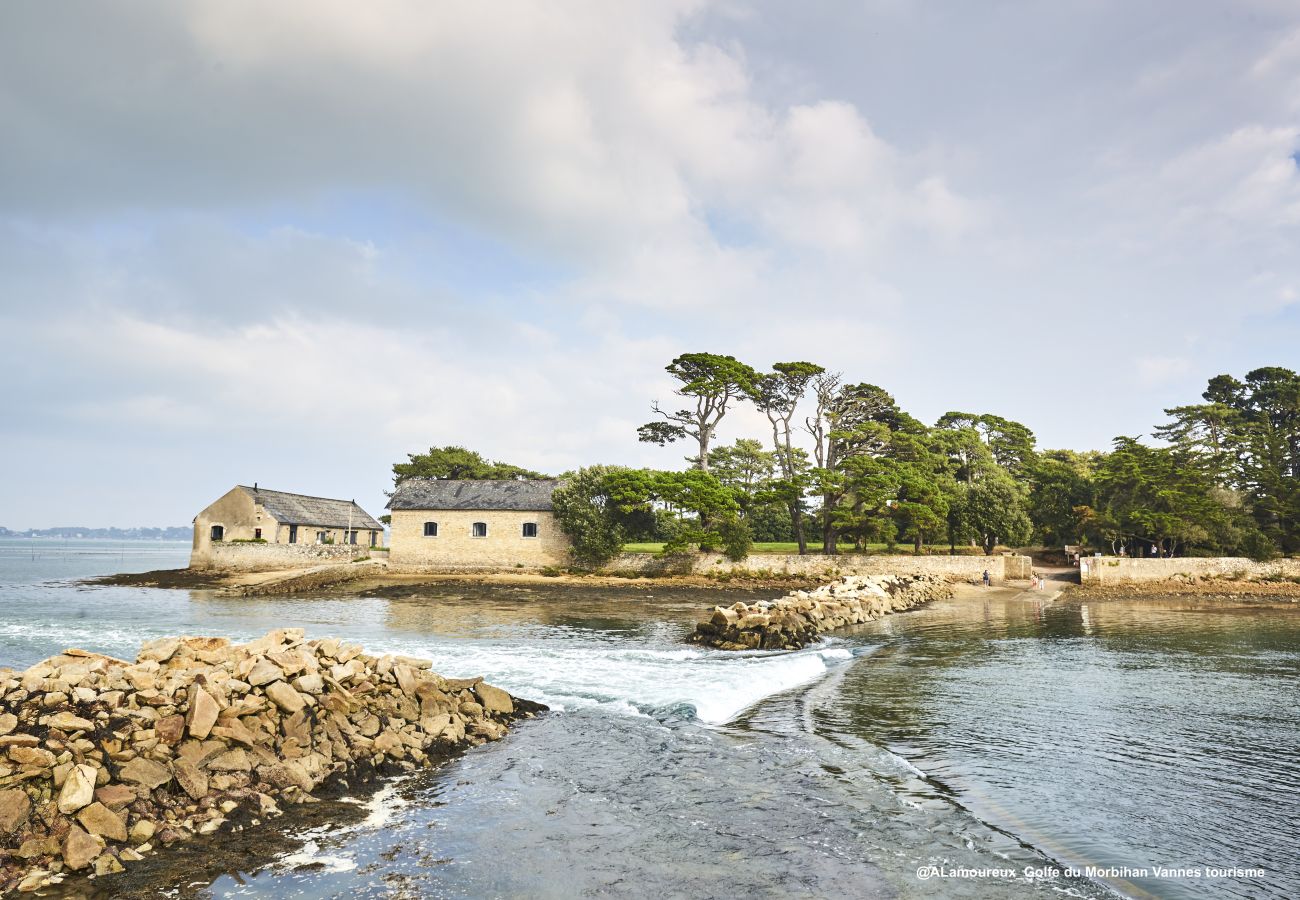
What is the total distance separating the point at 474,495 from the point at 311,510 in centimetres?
1439

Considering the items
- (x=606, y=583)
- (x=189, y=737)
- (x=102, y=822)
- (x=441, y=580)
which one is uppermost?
(x=189, y=737)

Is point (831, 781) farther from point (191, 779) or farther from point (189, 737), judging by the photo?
point (189, 737)

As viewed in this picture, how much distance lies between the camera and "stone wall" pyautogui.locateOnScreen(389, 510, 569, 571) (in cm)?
4819

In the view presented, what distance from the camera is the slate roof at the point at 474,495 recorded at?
49.0 m

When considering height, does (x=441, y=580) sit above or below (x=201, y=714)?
below

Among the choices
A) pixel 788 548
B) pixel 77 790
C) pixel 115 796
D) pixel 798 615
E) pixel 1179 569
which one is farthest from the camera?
pixel 788 548

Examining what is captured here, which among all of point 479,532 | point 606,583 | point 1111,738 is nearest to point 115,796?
point 1111,738

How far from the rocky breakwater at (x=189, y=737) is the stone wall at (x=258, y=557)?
40463 millimetres

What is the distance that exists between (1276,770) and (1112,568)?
35865 millimetres

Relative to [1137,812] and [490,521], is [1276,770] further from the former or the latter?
[490,521]

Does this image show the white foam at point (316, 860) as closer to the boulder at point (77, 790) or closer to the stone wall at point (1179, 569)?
the boulder at point (77, 790)

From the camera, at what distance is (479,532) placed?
1919 inches

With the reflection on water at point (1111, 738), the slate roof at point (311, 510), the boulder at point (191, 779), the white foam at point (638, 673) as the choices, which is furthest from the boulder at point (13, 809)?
the slate roof at point (311, 510)

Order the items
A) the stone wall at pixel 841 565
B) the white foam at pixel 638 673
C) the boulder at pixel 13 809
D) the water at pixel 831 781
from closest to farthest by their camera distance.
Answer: the water at pixel 831 781
the boulder at pixel 13 809
the white foam at pixel 638 673
the stone wall at pixel 841 565
